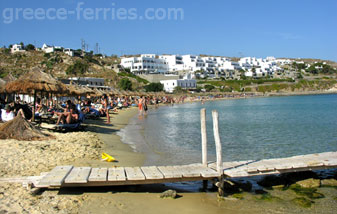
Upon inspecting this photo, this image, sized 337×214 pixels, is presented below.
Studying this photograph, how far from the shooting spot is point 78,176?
5746 mm

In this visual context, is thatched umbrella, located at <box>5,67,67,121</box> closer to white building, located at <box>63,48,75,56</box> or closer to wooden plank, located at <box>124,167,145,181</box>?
wooden plank, located at <box>124,167,145,181</box>

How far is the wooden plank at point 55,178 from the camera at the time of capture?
211 inches

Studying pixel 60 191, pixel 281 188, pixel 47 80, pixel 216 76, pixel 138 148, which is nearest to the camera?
pixel 60 191

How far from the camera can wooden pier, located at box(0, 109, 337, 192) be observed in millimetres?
5598

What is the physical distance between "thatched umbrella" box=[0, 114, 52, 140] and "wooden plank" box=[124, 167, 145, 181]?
14.3ft

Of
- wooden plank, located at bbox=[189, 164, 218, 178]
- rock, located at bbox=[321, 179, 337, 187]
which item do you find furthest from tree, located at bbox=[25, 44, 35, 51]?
rock, located at bbox=[321, 179, 337, 187]

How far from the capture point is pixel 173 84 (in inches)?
3403

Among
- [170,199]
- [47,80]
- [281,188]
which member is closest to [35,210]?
[170,199]

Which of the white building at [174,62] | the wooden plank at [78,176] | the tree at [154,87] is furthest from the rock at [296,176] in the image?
the white building at [174,62]

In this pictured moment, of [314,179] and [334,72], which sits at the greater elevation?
[334,72]

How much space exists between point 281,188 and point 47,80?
32.8 ft

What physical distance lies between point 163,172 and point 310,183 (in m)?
3.55

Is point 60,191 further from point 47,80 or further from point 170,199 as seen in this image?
point 47,80

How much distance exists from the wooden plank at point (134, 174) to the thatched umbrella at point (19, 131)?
14.3 feet
